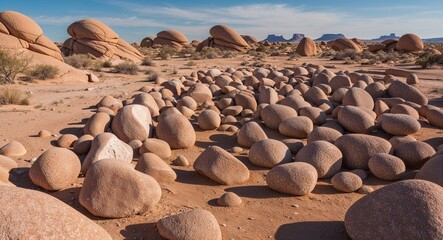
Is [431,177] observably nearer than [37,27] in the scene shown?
Yes

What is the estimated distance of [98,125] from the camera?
19.9ft

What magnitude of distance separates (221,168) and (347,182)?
145cm

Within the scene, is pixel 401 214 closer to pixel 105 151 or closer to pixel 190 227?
pixel 190 227

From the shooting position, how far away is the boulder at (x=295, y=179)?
4.15 m

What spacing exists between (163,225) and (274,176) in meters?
1.55

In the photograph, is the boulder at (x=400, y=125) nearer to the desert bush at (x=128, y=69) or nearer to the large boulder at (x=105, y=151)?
the large boulder at (x=105, y=151)

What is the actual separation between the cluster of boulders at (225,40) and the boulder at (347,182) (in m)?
28.0

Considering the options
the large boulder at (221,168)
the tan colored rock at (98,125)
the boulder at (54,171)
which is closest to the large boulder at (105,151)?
the boulder at (54,171)

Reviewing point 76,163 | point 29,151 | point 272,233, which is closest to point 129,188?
point 76,163

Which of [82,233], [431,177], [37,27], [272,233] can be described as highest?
[37,27]

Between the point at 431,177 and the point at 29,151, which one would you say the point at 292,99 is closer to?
the point at 431,177

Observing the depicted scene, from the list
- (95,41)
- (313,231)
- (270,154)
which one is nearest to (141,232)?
(313,231)

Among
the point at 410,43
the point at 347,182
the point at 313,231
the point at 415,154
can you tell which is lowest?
the point at 313,231

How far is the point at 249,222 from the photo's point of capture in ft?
11.9
